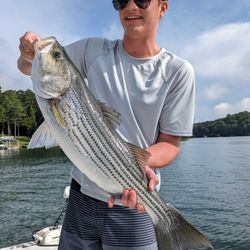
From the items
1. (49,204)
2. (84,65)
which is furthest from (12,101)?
(84,65)

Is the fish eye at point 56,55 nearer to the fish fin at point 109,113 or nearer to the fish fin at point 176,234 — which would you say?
the fish fin at point 109,113

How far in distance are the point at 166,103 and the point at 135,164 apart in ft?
2.12

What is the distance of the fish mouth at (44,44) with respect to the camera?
121 inches

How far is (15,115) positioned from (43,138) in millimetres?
110542

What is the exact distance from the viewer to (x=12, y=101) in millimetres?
111188

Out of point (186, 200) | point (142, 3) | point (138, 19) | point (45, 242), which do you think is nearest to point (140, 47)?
point (138, 19)

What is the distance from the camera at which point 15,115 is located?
110312 millimetres

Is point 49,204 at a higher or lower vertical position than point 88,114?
lower

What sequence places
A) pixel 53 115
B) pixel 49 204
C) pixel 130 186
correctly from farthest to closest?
pixel 49 204
pixel 130 186
pixel 53 115

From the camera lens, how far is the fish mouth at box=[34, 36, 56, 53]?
10.1 ft

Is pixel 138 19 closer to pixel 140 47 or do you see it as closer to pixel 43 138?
pixel 140 47

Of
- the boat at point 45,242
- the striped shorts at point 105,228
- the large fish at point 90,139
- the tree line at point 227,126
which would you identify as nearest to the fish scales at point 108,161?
the large fish at point 90,139

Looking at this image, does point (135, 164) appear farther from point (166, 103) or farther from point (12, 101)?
point (12, 101)

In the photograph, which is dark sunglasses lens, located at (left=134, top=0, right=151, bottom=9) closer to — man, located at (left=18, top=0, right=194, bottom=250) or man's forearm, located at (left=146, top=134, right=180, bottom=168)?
man, located at (left=18, top=0, right=194, bottom=250)
